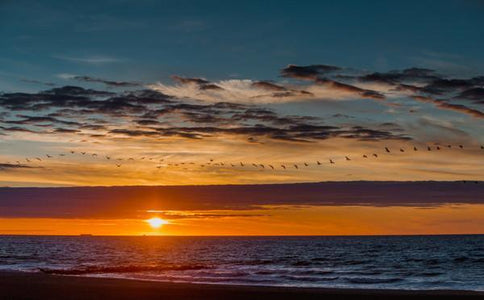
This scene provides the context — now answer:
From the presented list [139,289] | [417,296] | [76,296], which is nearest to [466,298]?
[417,296]

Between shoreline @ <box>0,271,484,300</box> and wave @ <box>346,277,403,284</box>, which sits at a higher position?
wave @ <box>346,277,403,284</box>

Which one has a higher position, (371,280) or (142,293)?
(371,280)

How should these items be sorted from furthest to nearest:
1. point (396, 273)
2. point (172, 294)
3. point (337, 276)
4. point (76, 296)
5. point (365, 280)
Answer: point (396, 273) → point (337, 276) → point (365, 280) → point (172, 294) → point (76, 296)

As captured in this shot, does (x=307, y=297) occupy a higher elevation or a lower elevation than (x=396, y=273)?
lower

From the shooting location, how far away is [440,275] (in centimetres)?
6444

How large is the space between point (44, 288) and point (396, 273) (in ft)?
132

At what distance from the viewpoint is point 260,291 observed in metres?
40.7

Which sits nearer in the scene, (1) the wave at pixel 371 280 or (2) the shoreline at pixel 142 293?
(2) the shoreline at pixel 142 293

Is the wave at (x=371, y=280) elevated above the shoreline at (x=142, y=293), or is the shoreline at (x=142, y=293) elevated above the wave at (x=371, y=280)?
the wave at (x=371, y=280)

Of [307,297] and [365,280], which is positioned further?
[365,280]

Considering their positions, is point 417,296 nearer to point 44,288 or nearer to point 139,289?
point 139,289

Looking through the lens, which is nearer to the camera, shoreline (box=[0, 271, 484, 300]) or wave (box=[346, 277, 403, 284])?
shoreline (box=[0, 271, 484, 300])

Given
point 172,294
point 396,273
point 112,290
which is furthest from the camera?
point 396,273

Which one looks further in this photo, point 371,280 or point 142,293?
point 371,280
